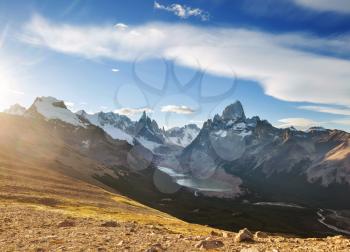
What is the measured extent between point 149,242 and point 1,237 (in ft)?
37.3

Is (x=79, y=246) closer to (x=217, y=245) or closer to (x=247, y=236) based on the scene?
(x=217, y=245)

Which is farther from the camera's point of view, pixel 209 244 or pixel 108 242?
pixel 108 242

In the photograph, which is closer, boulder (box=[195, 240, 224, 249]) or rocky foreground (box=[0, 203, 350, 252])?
rocky foreground (box=[0, 203, 350, 252])

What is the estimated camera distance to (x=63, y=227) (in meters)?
39.4

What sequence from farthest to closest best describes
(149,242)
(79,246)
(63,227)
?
1. (63,227)
2. (149,242)
3. (79,246)

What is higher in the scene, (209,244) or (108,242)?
(209,244)

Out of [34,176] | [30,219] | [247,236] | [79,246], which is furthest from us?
[34,176]

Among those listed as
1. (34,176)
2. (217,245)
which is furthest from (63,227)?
(34,176)

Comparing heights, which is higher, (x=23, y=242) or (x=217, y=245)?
(x=217, y=245)

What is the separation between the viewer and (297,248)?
2925cm

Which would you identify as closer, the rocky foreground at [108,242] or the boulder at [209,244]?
the rocky foreground at [108,242]

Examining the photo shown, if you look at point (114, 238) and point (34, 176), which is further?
point (34, 176)

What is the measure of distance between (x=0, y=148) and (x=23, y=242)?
563 feet

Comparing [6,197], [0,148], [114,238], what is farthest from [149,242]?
[0,148]
